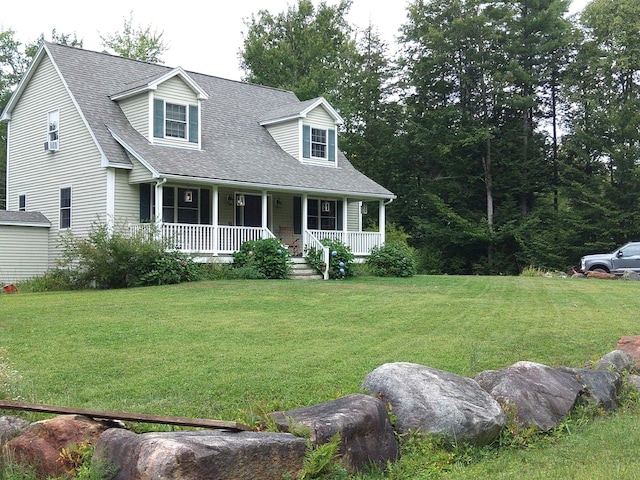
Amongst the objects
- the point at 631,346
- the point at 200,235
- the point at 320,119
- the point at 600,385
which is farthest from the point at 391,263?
the point at 600,385

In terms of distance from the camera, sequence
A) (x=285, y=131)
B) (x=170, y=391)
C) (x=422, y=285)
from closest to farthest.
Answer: (x=170, y=391), (x=422, y=285), (x=285, y=131)

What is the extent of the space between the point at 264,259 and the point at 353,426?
48.3ft

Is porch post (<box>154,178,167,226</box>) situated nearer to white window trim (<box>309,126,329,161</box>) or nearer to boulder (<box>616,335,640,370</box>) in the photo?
white window trim (<box>309,126,329,161</box>)

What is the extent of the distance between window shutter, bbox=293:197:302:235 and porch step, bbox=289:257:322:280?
3.56 metres

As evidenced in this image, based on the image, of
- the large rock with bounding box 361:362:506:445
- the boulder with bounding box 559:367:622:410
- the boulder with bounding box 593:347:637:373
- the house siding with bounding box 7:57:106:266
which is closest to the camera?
the large rock with bounding box 361:362:506:445

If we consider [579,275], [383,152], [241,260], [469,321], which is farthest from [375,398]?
[383,152]

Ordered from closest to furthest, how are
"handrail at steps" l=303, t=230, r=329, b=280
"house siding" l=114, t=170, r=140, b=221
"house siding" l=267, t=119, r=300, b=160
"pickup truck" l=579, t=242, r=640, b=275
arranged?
"house siding" l=114, t=170, r=140, b=221 → "handrail at steps" l=303, t=230, r=329, b=280 → "house siding" l=267, t=119, r=300, b=160 → "pickup truck" l=579, t=242, r=640, b=275

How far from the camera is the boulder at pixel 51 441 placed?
14.0 feet

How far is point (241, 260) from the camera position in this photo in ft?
63.9

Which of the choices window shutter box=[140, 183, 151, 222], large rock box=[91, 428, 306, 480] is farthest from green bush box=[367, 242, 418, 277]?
large rock box=[91, 428, 306, 480]

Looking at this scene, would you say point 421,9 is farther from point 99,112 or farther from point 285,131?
point 99,112

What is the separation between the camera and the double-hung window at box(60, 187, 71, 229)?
68.5 ft

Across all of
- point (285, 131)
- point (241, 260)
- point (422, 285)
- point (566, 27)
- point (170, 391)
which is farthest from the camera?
point (566, 27)

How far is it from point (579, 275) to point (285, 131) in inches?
497
